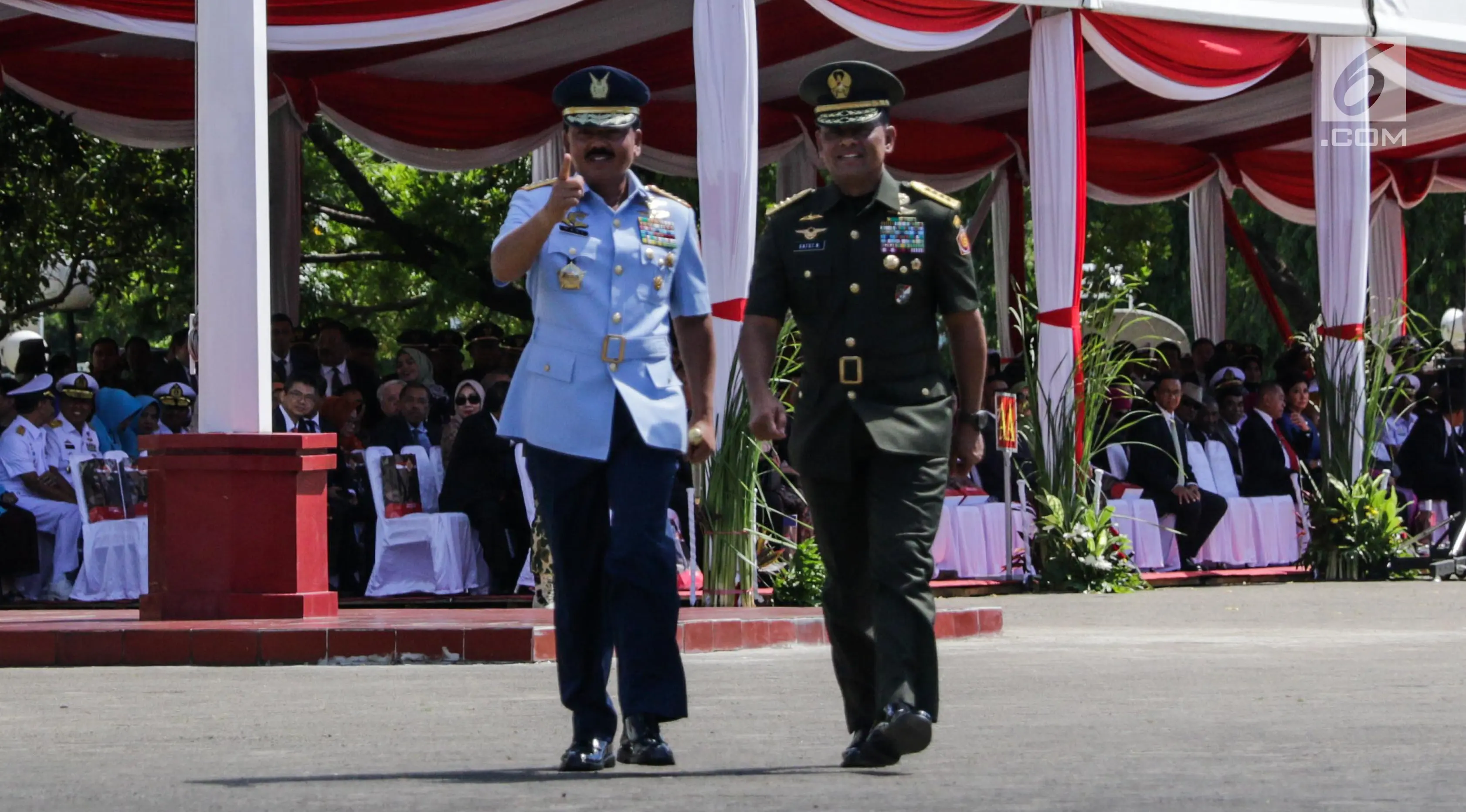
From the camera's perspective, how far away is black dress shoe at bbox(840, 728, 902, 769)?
5.84m

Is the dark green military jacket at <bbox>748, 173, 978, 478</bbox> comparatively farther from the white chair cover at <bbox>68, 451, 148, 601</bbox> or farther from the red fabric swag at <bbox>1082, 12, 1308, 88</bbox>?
the red fabric swag at <bbox>1082, 12, 1308, 88</bbox>

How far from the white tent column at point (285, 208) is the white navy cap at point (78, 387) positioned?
468 centimetres

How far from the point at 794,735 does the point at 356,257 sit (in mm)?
18485

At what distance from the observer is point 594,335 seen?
598 centimetres

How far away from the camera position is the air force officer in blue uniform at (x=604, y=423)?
591cm

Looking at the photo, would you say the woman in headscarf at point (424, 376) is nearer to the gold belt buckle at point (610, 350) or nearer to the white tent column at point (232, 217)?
the white tent column at point (232, 217)

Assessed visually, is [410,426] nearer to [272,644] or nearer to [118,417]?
[118,417]

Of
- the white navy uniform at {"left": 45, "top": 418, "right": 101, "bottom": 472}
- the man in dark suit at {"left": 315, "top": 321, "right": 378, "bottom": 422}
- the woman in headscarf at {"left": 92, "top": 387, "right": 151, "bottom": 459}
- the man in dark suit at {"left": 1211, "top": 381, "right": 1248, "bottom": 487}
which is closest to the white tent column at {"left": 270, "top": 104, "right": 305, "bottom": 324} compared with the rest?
the man in dark suit at {"left": 315, "top": 321, "right": 378, "bottom": 422}

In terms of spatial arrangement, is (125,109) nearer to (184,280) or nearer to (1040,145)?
(184,280)

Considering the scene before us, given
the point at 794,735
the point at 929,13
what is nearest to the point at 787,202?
the point at 794,735

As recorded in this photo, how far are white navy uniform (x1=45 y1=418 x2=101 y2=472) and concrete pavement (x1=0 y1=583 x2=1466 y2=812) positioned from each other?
439 centimetres

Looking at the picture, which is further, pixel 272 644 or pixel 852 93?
pixel 272 644

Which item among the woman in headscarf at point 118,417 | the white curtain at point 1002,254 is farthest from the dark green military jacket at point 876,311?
the white curtain at point 1002,254

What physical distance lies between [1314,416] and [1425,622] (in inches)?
278
